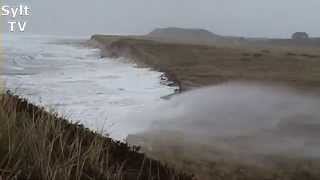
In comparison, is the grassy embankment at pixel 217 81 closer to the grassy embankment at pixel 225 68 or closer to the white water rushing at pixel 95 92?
the grassy embankment at pixel 225 68

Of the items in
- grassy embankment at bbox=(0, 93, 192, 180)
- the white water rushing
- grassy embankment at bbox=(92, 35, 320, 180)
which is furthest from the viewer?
the white water rushing

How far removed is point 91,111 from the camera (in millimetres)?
17484

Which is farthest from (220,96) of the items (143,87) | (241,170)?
(241,170)

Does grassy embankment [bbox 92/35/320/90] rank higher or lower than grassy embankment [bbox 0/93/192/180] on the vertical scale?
lower

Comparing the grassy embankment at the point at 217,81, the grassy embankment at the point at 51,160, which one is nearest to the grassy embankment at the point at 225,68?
the grassy embankment at the point at 217,81

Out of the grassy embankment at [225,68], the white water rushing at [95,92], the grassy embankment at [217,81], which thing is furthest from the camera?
the grassy embankment at [225,68]

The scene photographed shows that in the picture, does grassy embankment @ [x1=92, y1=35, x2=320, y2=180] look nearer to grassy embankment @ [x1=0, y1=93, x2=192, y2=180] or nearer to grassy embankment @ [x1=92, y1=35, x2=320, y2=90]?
grassy embankment @ [x1=92, y1=35, x2=320, y2=90]

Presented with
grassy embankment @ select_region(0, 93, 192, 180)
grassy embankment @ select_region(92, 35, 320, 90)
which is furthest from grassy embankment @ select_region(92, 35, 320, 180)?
grassy embankment @ select_region(0, 93, 192, 180)

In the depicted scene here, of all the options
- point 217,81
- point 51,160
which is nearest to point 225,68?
point 217,81

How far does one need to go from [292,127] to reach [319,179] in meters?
5.33

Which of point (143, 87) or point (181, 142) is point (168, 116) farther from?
point (143, 87)

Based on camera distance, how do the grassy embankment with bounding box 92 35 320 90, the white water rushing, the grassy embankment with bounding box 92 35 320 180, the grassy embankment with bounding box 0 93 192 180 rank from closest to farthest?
the grassy embankment with bounding box 0 93 192 180 → the grassy embankment with bounding box 92 35 320 180 → the white water rushing → the grassy embankment with bounding box 92 35 320 90

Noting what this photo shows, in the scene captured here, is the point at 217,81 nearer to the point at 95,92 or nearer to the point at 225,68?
the point at 95,92

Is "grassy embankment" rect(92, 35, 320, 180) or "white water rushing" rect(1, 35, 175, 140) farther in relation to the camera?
"white water rushing" rect(1, 35, 175, 140)
